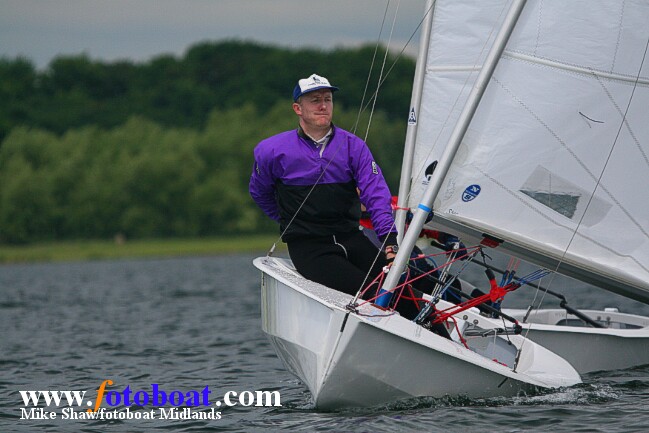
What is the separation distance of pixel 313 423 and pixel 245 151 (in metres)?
54.4

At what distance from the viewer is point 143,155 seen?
59.5 m

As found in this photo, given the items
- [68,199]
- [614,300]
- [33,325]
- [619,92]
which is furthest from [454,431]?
[68,199]

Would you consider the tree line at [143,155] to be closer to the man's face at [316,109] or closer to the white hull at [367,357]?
the man's face at [316,109]

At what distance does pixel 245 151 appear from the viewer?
6147 centimetres

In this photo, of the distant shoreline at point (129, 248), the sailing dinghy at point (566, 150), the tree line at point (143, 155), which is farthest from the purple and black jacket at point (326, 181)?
the tree line at point (143, 155)

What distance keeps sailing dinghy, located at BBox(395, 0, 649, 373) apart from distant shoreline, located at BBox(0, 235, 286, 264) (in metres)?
44.6

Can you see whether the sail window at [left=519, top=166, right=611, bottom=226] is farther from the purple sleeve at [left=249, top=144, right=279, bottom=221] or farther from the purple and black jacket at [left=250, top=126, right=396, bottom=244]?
the purple sleeve at [left=249, top=144, right=279, bottom=221]

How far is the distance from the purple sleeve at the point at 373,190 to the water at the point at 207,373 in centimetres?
102

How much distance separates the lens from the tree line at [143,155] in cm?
5725

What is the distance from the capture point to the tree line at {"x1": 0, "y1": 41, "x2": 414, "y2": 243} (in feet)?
188

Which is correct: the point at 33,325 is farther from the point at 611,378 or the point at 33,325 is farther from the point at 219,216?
the point at 219,216

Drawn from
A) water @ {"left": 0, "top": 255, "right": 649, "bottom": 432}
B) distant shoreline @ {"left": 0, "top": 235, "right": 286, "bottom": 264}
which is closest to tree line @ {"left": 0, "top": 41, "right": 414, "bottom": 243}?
distant shoreline @ {"left": 0, "top": 235, "right": 286, "bottom": 264}

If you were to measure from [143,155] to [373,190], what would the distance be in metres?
52.5

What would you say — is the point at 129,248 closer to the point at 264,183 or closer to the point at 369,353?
the point at 264,183
